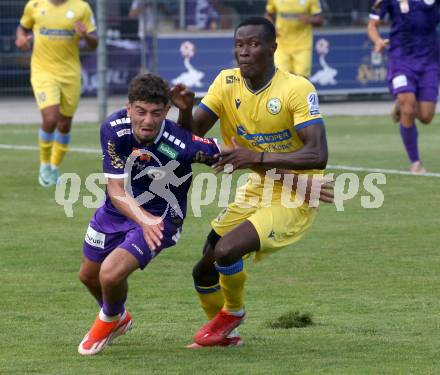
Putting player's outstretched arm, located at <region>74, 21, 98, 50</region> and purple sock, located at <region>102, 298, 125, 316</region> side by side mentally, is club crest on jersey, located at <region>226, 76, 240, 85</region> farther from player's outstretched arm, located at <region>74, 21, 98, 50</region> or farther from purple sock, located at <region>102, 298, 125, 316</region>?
player's outstretched arm, located at <region>74, 21, 98, 50</region>

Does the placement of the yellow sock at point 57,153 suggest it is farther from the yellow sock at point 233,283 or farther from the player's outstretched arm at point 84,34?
the yellow sock at point 233,283

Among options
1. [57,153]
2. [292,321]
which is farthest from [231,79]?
[57,153]

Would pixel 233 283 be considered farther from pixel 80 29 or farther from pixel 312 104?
pixel 80 29

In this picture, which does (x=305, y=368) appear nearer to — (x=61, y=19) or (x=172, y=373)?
(x=172, y=373)

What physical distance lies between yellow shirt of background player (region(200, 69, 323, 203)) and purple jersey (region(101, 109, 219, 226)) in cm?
38

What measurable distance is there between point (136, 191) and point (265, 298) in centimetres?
190

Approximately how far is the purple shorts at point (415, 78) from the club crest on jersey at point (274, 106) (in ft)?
24.8

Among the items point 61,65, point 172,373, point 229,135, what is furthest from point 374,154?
point 172,373

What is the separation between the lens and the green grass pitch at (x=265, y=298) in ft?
22.5

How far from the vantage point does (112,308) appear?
23.4 feet

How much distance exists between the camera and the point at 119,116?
7.09 metres

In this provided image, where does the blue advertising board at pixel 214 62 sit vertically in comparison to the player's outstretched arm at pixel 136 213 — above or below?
below

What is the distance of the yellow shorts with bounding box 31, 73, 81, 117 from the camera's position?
1423 centimetres

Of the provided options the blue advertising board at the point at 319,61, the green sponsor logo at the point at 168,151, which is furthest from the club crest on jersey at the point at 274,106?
the blue advertising board at the point at 319,61
